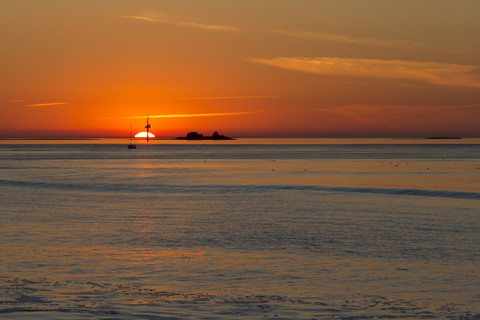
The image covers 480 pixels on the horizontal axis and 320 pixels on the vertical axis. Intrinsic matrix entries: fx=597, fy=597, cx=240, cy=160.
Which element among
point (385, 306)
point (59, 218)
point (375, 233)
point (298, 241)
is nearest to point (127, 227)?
point (59, 218)

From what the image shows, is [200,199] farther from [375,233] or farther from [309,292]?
[309,292]

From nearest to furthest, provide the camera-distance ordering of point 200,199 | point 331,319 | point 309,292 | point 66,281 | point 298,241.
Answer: point 331,319 → point 309,292 → point 66,281 → point 298,241 → point 200,199

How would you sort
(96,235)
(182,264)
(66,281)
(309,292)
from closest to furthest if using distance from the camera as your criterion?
(309,292), (66,281), (182,264), (96,235)

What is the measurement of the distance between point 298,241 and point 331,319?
9985 millimetres

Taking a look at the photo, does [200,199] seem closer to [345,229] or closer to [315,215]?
[315,215]

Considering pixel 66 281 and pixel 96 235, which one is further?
pixel 96 235

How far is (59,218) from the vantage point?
29.8m

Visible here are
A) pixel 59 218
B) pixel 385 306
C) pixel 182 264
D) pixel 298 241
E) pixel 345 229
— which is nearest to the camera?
pixel 385 306

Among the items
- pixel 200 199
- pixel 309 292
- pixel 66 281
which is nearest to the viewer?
pixel 309 292

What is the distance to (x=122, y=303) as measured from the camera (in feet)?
45.1

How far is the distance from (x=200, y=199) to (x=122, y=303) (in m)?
27.8

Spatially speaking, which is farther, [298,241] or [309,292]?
[298,241]

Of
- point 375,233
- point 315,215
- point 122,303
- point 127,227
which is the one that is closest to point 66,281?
point 122,303

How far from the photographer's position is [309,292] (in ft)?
48.8
